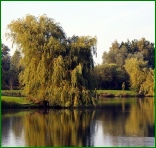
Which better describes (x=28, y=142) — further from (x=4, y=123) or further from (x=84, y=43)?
(x=84, y=43)

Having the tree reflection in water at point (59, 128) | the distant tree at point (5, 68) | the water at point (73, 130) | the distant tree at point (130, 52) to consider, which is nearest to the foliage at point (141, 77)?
the distant tree at point (130, 52)

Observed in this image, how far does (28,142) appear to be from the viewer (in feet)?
67.4

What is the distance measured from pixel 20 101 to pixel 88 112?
305 inches

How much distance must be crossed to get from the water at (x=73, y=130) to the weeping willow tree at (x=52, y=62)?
175 inches

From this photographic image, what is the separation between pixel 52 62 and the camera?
39312 mm

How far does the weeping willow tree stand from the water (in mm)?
4442

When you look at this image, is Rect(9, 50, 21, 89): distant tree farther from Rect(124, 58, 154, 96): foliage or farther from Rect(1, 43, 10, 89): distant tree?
Rect(124, 58, 154, 96): foliage

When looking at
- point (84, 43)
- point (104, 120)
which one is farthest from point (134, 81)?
point (104, 120)

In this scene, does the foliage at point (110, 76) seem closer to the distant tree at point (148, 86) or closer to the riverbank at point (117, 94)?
the riverbank at point (117, 94)

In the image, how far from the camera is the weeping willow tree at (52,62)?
38.6m

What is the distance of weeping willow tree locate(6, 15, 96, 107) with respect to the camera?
38.6 metres

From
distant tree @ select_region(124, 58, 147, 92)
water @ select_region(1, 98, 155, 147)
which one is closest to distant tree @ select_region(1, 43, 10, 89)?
distant tree @ select_region(124, 58, 147, 92)

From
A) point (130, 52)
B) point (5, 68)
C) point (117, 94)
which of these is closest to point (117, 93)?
point (117, 94)

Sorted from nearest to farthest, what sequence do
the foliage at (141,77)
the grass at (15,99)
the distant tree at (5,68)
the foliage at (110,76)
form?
the grass at (15,99), the distant tree at (5,68), the foliage at (141,77), the foliage at (110,76)
